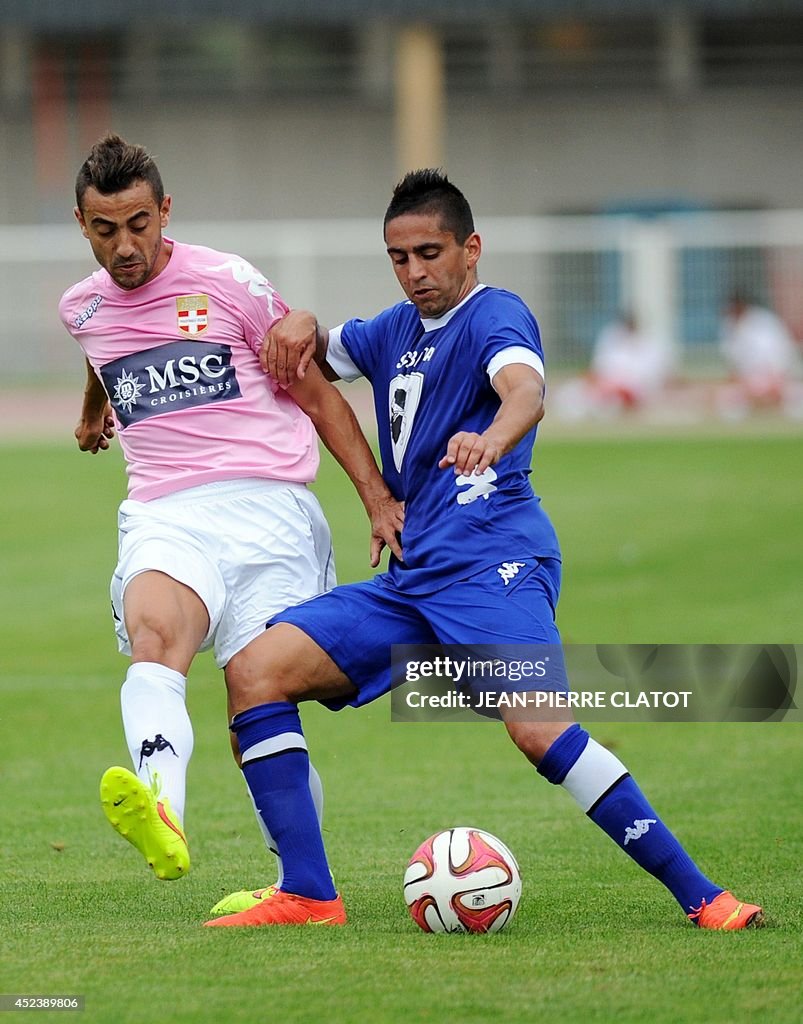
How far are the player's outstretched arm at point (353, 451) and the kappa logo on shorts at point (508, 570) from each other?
1.19 feet

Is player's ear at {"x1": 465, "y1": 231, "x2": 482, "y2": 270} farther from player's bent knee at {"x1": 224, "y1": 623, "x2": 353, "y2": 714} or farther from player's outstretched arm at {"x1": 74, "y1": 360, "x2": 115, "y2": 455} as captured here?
player's outstretched arm at {"x1": 74, "y1": 360, "x2": 115, "y2": 455}

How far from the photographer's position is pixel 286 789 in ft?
16.4

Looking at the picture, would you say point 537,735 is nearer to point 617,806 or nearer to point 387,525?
point 617,806

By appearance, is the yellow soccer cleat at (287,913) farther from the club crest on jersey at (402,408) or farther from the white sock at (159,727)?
the club crest on jersey at (402,408)

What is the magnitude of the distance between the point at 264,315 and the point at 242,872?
187cm

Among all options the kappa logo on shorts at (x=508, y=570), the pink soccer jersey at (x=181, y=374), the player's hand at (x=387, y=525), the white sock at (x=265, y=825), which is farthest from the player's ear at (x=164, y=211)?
the white sock at (x=265, y=825)

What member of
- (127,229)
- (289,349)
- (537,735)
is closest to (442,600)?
(537,735)

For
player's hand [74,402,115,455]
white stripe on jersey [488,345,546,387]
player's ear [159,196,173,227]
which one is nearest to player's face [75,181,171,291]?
player's ear [159,196,173,227]

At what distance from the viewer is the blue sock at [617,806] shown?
4.78 meters

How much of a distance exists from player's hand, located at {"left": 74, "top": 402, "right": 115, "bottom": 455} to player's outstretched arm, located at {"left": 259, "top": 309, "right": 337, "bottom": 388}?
0.73m

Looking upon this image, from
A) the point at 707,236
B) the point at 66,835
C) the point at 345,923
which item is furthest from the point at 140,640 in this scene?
the point at 707,236

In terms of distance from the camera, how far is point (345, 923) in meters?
4.96

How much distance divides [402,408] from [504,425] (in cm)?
64

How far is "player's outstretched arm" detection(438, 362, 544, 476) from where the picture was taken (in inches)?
177
